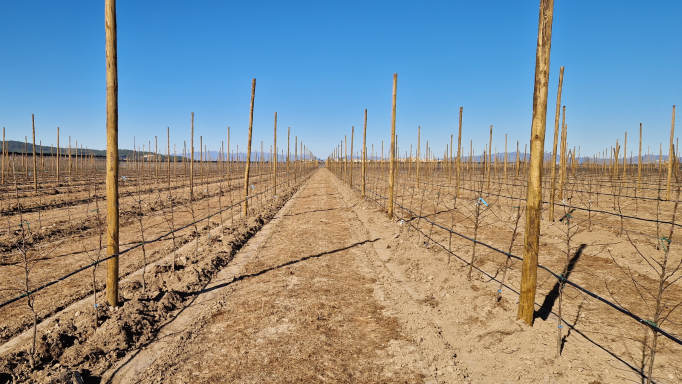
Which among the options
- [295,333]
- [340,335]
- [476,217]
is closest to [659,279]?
[476,217]

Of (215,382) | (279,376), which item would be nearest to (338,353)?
(279,376)

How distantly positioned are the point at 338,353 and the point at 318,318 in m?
0.97

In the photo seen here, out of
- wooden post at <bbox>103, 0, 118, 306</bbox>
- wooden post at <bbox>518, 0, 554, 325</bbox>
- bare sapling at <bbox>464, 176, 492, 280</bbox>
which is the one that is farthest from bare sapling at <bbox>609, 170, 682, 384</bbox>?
wooden post at <bbox>103, 0, 118, 306</bbox>

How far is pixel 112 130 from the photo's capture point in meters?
4.90

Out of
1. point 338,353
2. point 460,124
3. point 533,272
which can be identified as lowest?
point 338,353

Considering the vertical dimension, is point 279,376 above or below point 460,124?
below

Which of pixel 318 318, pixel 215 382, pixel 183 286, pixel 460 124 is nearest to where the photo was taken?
pixel 215 382

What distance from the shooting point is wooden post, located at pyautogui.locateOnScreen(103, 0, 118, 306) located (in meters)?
4.82

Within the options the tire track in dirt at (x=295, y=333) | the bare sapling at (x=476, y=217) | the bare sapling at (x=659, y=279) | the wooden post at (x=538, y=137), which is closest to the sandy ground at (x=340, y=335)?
the tire track in dirt at (x=295, y=333)

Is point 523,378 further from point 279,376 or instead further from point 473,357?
point 279,376

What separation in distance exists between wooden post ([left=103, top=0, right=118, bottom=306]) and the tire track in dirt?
5.09 ft

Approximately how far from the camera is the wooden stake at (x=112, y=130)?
190 inches

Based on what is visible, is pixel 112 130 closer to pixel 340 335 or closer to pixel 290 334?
pixel 290 334

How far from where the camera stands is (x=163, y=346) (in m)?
4.19
